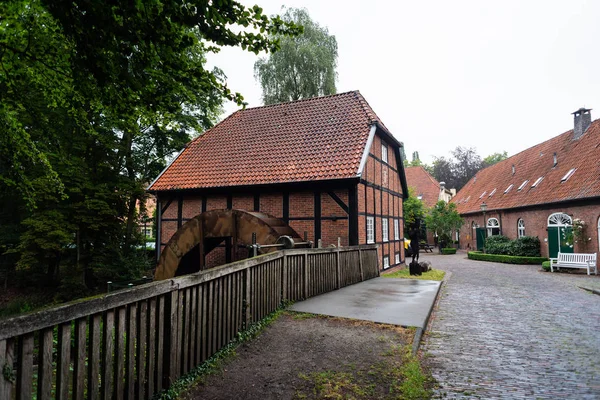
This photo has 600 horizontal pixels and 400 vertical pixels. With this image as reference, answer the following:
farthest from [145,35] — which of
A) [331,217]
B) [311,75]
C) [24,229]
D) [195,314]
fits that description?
A: [311,75]

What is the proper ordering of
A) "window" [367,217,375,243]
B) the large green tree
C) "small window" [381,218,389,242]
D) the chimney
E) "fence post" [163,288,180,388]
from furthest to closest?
the chimney
"small window" [381,218,389,242]
"window" [367,217,375,243]
the large green tree
"fence post" [163,288,180,388]

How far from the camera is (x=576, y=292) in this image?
9695 millimetres

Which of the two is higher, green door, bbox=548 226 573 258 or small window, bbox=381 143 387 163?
small window, bbox=381 143 387 163

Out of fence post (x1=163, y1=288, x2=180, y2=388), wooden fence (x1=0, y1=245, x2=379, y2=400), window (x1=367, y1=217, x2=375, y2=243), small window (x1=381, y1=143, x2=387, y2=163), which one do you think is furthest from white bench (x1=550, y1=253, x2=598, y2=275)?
fence post (x1=163, y1=288, x2=180, y2=388)

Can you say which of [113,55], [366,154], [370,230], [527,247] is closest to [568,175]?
[527,247]

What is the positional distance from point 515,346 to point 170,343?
457 centimetres

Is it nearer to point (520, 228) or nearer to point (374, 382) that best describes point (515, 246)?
point (520, 228)

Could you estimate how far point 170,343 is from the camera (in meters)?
3.14

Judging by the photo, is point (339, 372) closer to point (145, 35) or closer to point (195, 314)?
point (195, 314)

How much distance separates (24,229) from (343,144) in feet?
51.7

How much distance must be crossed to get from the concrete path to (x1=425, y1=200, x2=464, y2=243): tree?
20.2m

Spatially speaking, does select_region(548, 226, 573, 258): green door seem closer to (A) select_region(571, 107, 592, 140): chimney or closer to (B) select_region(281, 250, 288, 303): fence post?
(A) select_region(571, 107, 592, 140): chimney

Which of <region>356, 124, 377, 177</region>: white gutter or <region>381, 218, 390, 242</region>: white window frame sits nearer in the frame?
<region>356, 124, 377, 177</region>: white gutter

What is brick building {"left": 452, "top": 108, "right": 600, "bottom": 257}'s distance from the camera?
52.2ft
